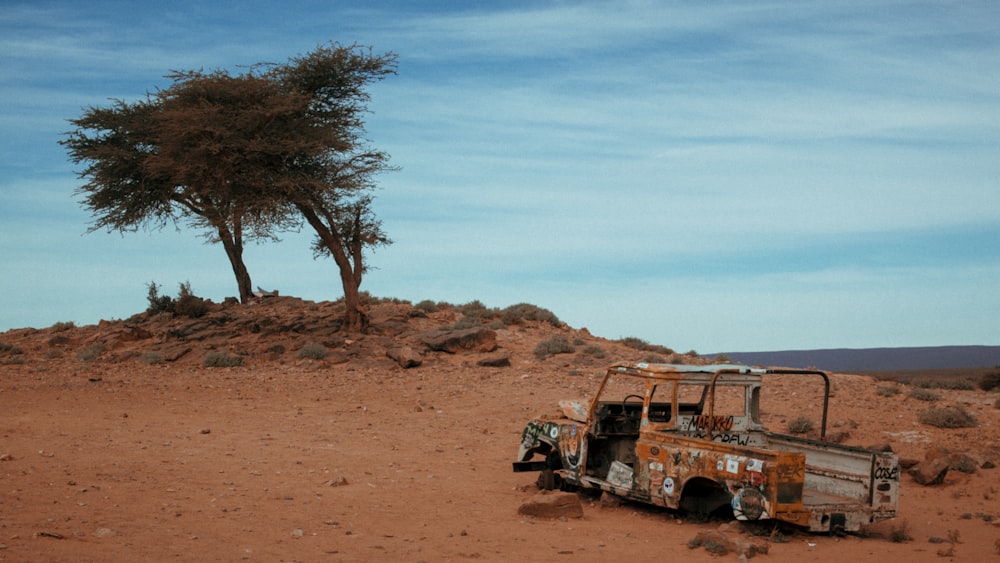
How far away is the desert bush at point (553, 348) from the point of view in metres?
27.3

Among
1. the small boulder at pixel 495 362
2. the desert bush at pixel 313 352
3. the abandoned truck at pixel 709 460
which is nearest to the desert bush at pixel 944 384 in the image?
the small boulder at pixel 495 362

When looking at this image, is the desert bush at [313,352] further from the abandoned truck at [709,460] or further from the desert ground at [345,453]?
the abandoned truck at [709,460]

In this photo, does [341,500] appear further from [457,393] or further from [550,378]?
[550,378]

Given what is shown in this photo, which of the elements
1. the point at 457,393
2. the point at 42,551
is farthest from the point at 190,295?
the point at 42,551

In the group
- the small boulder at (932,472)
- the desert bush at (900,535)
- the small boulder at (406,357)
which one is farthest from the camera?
the small boulder at (406,357)

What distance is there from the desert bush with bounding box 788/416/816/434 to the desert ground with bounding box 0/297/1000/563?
0.45m

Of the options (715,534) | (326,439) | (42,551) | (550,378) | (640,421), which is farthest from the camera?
(550,378)

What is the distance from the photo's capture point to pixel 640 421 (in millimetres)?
11742

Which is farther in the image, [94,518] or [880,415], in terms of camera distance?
[880,415]

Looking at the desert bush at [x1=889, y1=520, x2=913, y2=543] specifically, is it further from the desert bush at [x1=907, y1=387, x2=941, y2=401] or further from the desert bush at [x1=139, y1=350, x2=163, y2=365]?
the desert bush at [x1=139, y1=350, x2=163, y2=365]

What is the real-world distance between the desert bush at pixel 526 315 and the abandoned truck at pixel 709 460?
65.1 feet

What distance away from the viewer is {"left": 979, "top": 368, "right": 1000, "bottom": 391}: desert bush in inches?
961

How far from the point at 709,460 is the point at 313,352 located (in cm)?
1824

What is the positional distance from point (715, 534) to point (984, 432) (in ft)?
33.0
